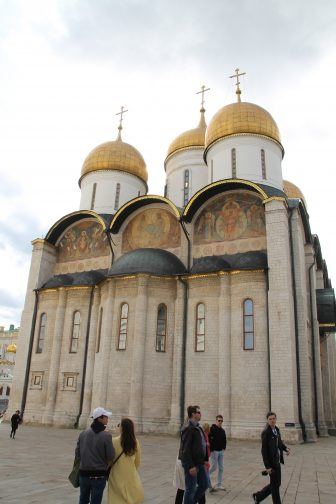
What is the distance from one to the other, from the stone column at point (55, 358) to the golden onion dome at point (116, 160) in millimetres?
6943

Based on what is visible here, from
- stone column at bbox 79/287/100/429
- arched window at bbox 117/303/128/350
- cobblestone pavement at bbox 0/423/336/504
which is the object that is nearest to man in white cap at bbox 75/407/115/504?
cobblestone pavement at bbox 0/423/336/504

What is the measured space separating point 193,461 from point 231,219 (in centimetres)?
1328

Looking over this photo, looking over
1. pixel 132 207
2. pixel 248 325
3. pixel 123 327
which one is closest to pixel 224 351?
pixel 248 325

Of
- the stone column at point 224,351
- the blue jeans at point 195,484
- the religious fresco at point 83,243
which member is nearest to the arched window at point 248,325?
the stone column at point 224,351

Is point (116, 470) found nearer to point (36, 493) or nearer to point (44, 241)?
point (36, 493)

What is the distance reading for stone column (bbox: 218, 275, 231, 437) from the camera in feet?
46.3

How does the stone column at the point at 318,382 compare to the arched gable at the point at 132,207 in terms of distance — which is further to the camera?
the arched gable at the point at 132,207

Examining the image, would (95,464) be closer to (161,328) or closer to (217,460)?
(217,460)

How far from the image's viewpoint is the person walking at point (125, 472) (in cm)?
349

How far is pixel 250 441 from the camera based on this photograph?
13.2 metres

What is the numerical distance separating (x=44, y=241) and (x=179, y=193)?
278 inches

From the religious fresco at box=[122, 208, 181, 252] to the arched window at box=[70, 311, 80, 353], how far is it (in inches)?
134

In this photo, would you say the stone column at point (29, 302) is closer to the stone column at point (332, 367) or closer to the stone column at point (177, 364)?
the stone column at point (177, 364)

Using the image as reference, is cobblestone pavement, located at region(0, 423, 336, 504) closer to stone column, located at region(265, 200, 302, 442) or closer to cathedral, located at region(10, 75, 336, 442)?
stone column, located at region(265, 200, 302, 442)
